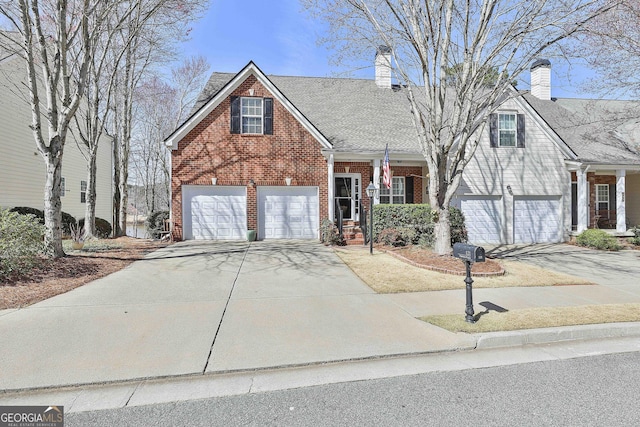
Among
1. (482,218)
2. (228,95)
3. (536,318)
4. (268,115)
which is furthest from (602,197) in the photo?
(228,95)

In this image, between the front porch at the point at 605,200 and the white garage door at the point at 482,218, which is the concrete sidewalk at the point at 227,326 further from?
the front porch at the point at 605,200

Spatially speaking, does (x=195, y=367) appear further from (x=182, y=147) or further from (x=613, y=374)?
(x=182, y=147)

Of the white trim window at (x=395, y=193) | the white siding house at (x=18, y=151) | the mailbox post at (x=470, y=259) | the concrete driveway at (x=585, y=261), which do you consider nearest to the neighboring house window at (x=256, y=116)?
the white trim window at (x=395, y=193)

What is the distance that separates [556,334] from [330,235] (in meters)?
8.49

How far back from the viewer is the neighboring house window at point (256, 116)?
13852 mm

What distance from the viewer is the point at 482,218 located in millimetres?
Answer: 14906

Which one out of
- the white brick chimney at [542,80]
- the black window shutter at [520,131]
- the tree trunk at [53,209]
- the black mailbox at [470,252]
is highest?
the white brick chimney at [542,80]

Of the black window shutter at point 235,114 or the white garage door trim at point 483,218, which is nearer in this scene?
the black window shutter at point 235,114

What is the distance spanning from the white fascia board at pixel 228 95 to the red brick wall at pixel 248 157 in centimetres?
15

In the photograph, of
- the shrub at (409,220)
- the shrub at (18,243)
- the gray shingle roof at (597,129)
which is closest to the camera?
the shrub at (18,243)

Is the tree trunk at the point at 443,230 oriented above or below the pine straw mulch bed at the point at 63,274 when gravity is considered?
above

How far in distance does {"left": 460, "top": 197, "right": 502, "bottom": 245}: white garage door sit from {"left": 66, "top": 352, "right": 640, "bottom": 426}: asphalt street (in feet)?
38.2

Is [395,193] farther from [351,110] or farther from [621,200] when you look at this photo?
[621,200]

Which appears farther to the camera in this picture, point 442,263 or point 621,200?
point 621,200
